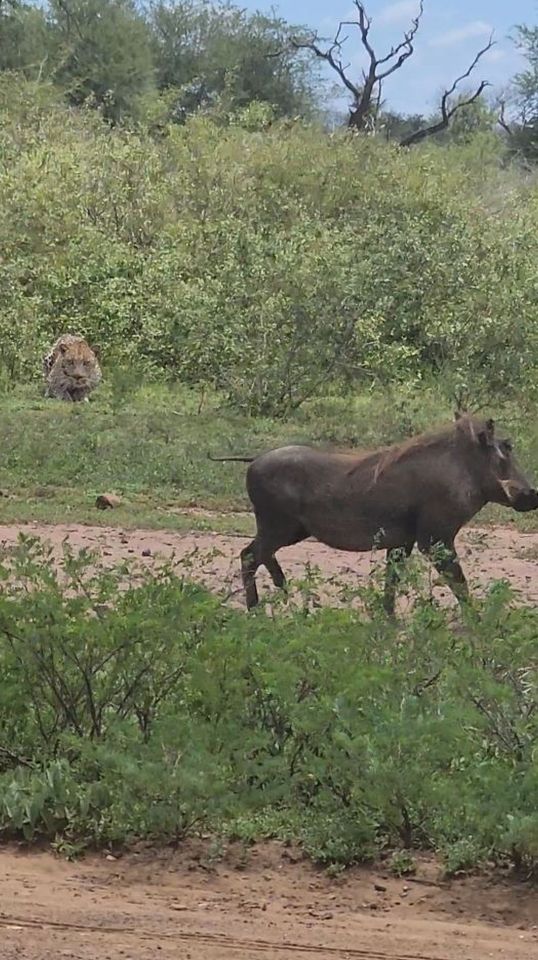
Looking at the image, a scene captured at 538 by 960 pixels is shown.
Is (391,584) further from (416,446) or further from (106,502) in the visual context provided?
(106,502)

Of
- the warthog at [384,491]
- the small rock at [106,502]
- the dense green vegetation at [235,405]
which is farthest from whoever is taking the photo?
the small rock at [106,502]

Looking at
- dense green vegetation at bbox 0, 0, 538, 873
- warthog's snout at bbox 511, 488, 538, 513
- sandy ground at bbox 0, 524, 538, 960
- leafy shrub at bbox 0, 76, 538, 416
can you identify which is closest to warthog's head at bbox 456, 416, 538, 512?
warthog's snout at bbox 511, 488, 538, 513

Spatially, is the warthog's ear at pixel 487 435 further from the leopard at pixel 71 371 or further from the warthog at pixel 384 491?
the leopard at pixel 71 371

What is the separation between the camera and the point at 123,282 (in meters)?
20.0

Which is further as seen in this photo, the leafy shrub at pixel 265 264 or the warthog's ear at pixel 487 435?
the leafy shrub at pixel 265 264

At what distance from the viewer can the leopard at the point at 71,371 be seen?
17.9 metres

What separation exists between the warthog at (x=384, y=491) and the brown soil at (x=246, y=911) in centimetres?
399

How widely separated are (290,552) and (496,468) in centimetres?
203

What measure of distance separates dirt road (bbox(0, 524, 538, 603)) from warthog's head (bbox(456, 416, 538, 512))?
557 millimetres

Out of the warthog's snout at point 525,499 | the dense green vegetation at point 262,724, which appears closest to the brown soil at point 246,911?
the dense green vegetation at point 262,724

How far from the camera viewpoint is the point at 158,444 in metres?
14.0

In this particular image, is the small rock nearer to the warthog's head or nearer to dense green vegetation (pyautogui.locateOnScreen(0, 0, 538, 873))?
dense green vegetation (pyautogui.locateOnScreen(0, 0, 538, 873))

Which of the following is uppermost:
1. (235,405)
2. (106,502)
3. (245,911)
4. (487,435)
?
(235,405)

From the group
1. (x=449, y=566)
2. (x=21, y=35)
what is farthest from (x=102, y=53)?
(x=449, y=566)
